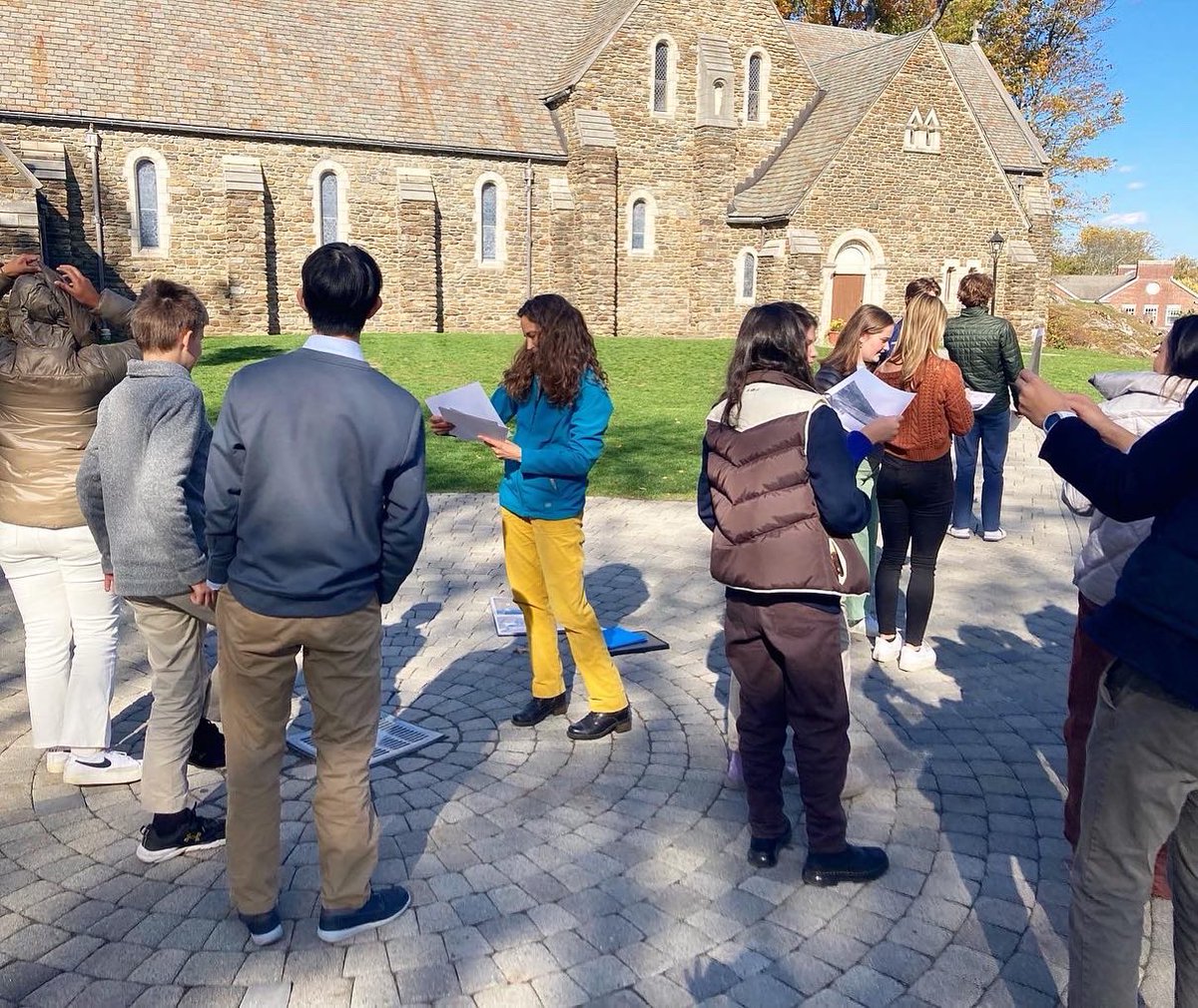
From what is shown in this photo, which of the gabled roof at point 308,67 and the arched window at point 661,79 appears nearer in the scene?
the gabled roof at point 308,67

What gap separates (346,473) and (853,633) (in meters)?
4.33

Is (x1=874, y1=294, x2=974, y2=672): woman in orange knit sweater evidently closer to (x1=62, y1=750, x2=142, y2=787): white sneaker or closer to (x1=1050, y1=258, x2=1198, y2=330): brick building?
(x1=62, y1=750, x2=142, y2=787): white sneaker

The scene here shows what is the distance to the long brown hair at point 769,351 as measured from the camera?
3.61 meters

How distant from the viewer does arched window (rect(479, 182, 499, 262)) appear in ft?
90.3

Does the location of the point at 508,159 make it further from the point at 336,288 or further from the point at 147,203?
the point at 336,288

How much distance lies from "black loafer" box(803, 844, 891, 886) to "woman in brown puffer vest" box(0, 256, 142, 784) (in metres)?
2.99

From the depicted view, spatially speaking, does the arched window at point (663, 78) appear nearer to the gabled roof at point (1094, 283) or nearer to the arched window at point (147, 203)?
the arched window at point (147, 203)

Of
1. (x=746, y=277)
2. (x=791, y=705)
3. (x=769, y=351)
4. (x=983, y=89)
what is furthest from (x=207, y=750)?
(x=983, y=89)

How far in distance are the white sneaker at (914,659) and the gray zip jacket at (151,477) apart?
156 inches

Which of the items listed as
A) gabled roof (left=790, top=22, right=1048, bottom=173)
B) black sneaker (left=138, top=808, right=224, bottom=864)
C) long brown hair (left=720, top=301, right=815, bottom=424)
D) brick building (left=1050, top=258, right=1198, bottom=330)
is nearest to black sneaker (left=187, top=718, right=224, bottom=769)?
black sneaker (left=138, top=808, right=224, bottom=864)

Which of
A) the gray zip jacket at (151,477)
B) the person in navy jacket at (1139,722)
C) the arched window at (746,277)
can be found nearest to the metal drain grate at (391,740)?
the gray zip jacket at (151,477)

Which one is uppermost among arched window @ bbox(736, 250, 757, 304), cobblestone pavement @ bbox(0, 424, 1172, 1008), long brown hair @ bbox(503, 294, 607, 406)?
arched window @ bbox(736, 250, 757, 304)

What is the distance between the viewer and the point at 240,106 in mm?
24500

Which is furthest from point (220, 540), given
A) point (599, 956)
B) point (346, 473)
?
point (599, 956)
